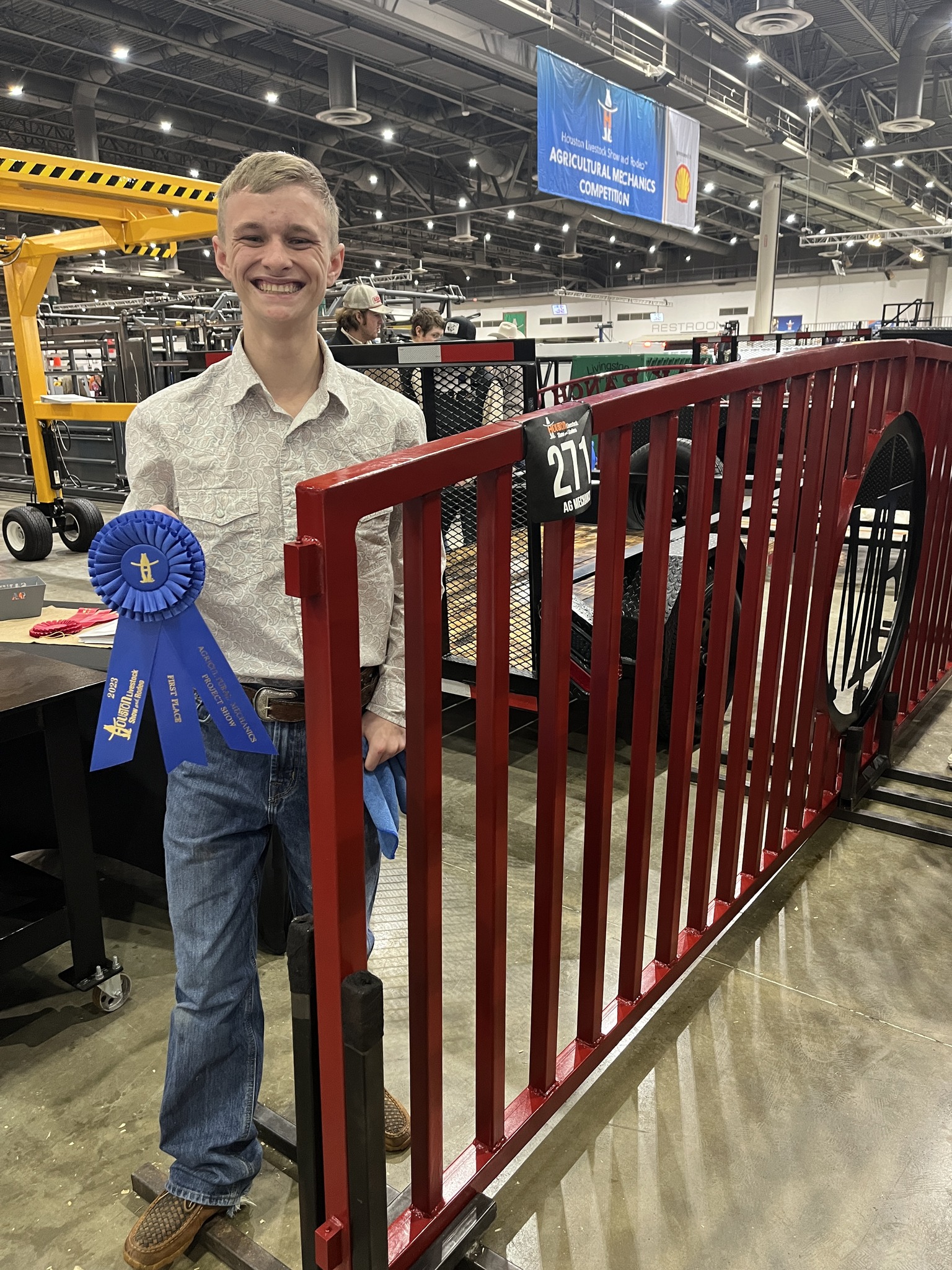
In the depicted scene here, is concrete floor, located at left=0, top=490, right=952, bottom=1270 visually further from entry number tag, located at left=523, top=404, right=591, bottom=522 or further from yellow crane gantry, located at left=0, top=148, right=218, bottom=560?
yellow crane gantry, located at left=0, top=148, right=218, bottom=560

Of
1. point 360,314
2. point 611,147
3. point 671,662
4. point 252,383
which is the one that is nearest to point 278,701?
point 252,383

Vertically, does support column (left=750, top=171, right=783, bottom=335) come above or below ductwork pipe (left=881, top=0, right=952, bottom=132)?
below

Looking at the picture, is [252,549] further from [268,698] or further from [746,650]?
[746,650]

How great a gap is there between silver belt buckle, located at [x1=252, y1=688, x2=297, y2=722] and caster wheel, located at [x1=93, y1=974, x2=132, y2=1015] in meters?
1.14

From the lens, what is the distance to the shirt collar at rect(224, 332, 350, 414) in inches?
47.4

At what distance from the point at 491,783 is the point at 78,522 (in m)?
6.90

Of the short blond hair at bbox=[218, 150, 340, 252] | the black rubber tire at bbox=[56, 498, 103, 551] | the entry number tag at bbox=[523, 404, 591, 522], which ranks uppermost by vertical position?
the short blond hair at bbox=[218, 150, 340, 252]

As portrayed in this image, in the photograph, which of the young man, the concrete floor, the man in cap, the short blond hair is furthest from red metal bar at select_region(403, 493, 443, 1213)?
the man in cap

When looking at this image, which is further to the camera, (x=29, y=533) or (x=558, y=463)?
(x=29, y=533)

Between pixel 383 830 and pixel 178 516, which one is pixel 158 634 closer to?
pixel 178 516

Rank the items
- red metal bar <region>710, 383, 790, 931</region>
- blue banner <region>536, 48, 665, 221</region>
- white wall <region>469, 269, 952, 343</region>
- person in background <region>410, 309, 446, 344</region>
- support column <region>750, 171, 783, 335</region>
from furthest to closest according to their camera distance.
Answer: white wall <region>469, 269, 952, 343</region>
support column <region>750, 171, 783, 335</region>
blue banner <region>536, 48, 665, 221</region>
person in background <region>410, 309, 446, 344</region>
red metal bar <region>710, 383, 790, 931</region>

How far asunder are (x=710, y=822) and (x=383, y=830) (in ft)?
3.04

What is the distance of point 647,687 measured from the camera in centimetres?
164

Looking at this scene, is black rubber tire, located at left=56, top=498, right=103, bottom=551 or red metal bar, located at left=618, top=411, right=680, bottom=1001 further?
black rubber tire, located at left=56, top=498, right=103, bottom=551
